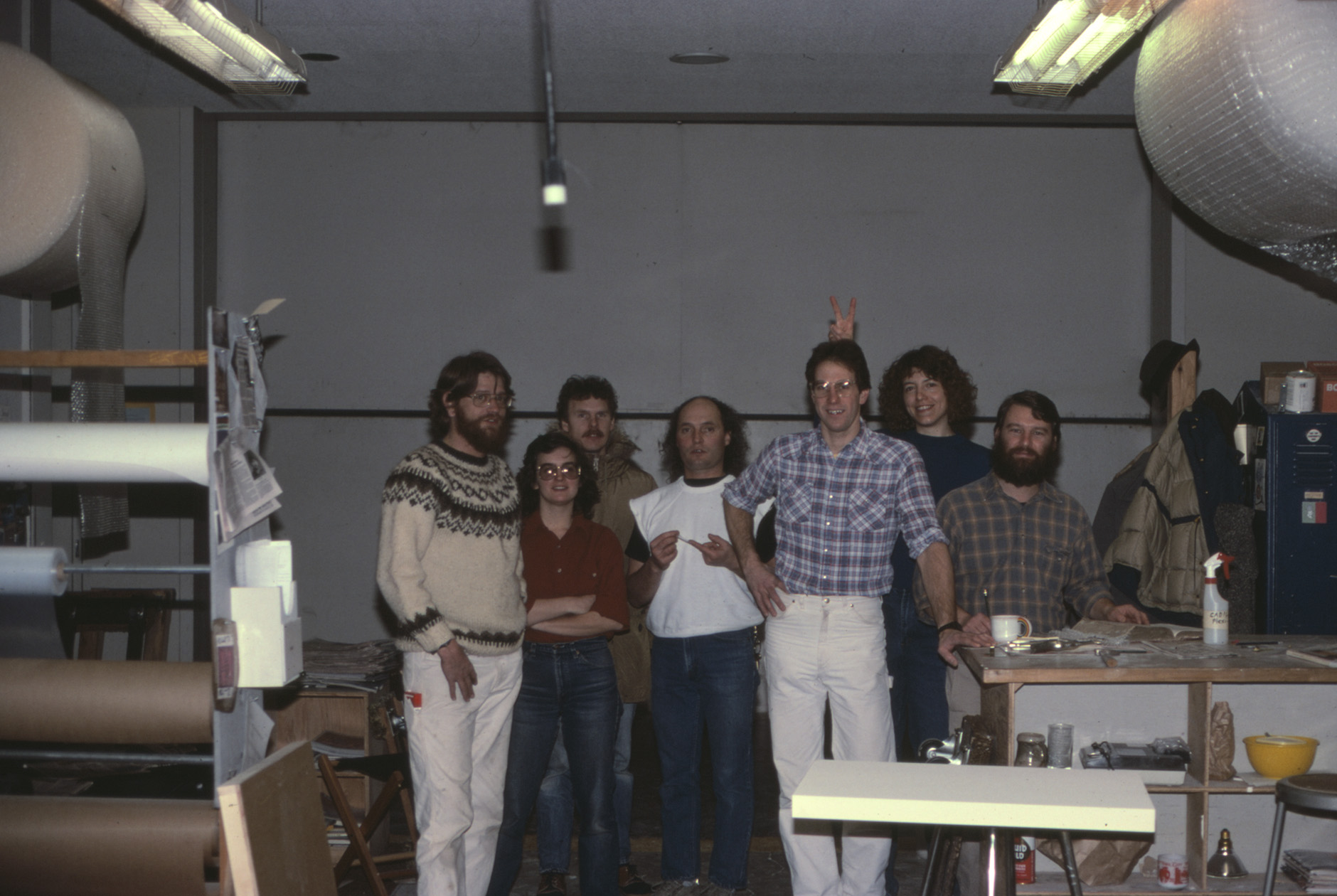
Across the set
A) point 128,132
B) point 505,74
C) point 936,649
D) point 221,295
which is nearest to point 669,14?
point 505,74

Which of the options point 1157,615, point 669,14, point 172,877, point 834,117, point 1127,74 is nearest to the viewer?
point 172,877

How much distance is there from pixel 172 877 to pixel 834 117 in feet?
15.3

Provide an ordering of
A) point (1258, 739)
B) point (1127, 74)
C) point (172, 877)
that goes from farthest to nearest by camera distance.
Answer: point (1127, 74), point (1258, 739), point (172, 877)

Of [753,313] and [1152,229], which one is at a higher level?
[1152,229]

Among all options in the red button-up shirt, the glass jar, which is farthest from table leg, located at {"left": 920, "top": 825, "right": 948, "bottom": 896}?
the red button-up shirt

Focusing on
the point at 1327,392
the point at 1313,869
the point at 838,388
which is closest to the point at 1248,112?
the point at 838,388

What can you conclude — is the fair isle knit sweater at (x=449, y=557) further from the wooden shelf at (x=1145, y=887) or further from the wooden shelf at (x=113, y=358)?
the wooden shelf at (x=1145, y=887)

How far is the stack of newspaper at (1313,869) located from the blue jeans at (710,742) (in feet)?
5.39

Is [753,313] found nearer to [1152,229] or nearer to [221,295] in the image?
[1152,229]

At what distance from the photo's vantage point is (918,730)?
151 inches

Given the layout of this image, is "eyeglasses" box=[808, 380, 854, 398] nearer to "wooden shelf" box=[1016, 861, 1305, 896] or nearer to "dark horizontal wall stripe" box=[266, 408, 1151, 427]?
"wooden shelf" box=[1016, 861, 1305, 896]

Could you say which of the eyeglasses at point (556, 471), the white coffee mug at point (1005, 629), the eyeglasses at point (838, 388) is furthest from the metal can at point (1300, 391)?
the eyeglasses at point (556, 471)

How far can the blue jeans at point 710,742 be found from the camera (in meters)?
3.71

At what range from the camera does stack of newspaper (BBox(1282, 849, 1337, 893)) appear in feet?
10.3
